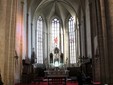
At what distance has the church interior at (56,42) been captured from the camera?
14.6 metres

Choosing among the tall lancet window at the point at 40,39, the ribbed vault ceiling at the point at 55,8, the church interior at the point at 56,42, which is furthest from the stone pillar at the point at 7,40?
the tall lancet window at the point at 40,39

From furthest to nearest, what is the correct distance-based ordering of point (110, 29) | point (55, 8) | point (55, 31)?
1. point (55, 31)
2. point (55, 8)
3. point (110, 29)

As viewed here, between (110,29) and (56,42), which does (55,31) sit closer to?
(56,42)

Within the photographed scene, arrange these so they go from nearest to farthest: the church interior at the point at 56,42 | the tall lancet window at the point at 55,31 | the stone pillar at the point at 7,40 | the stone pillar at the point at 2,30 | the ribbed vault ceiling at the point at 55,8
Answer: the stone pillar at the point at 2,30 → the stone pillar at the point at 7,40 → the church interior at the point at 56,42 → the ribbed vault ceiling at the point at 55,8 → the tall lancet window at the point at 55,31

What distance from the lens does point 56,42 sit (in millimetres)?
34781

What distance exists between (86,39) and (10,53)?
1337 centimetres

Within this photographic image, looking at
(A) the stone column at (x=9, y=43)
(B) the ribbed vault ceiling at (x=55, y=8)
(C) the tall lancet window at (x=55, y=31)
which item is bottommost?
(A) the stone column at (x=9, y=43)

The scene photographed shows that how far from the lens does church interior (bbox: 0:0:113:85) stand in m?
14.6

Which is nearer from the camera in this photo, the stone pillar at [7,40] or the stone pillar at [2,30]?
the stone pillar at [2,30]

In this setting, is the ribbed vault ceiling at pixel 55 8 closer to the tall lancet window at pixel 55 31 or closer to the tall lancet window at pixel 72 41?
the tall lancet window at pixel 55 31

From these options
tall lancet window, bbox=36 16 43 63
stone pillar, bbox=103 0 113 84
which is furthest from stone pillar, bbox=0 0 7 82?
tall lancet window, bbox=36 16 43 63

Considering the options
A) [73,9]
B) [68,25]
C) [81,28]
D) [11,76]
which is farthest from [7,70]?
[68,25]

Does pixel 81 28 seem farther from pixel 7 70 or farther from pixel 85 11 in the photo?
pixel 7 70

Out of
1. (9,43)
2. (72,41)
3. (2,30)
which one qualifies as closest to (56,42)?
(72,41)
